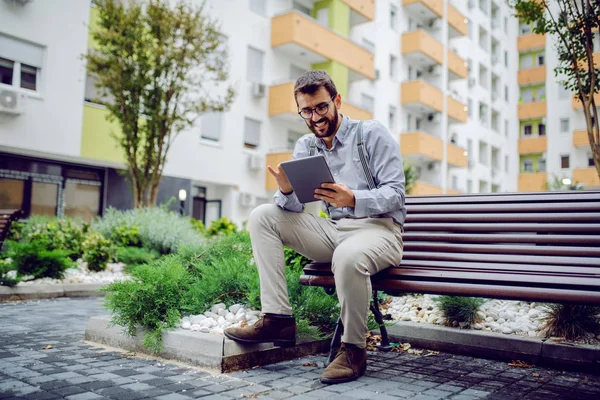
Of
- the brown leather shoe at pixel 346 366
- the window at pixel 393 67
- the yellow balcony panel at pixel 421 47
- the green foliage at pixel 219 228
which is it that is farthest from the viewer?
the window at pixel 393 67

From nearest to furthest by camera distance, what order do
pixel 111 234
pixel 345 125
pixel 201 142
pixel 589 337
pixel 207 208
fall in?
pixel 345 125 → pixel 589 337 → pixel 111 234 → pixel 201 142 → pixel 207 208

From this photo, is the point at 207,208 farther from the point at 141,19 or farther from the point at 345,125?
the point at 345,125

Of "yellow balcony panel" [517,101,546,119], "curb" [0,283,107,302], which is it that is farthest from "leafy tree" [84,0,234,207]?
"yellow balcony panel" [517,101,546,119]

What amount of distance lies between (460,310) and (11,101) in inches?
577

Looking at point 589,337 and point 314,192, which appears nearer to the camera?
point 314,192

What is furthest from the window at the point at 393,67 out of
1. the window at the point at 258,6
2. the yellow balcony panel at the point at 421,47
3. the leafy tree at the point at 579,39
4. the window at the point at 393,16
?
A: the leafy tree at the point at 579,39

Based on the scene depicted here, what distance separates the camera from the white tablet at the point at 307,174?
3262mm

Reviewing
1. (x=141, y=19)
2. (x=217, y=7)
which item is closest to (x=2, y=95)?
(x=141, y=19)

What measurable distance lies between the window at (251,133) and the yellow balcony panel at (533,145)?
27684mm

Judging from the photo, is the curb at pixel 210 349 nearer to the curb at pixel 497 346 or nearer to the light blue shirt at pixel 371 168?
the curb at pixel 497 346

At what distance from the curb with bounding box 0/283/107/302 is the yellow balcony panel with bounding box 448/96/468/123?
103 feet

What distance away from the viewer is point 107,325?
422 centimetres

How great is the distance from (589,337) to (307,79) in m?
2.78

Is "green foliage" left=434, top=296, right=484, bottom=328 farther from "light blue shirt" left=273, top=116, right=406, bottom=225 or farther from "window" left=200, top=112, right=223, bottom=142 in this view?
"window" left=200, top=112, right=223, bottom=142
